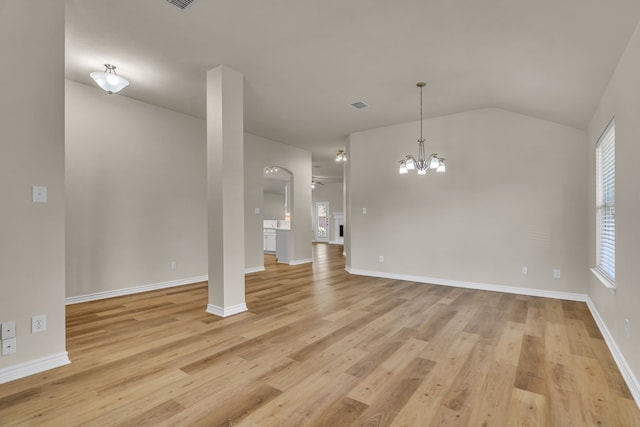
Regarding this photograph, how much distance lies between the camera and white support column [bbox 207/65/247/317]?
3.72 meters

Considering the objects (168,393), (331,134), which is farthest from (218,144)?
(331,134)

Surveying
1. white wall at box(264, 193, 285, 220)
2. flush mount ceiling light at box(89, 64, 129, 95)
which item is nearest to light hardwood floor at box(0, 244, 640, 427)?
flush mount ceiling light at box(89, 64, 129, 95)

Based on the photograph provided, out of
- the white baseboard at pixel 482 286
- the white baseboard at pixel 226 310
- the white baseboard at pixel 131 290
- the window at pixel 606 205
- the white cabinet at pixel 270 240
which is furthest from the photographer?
the white cabinet at pixel 270 240

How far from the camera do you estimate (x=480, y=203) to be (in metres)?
5.09

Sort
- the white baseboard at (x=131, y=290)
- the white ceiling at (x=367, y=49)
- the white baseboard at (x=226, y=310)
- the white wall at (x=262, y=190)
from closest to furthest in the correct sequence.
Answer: the white ceiling at (x=367, y=49)
the white baseboard at (x=226, y=310)
the white baseboard at (x=131, y=290)
the white wall at (x=262, y=190)

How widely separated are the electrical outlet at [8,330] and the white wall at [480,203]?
5.14 meters

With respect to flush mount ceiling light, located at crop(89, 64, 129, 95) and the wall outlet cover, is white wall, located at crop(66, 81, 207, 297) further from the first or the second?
the wall outlet cover

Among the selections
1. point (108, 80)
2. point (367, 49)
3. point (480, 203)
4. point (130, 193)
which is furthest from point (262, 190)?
point (480, 203)

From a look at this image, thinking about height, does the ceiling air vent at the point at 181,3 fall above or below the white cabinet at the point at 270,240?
above

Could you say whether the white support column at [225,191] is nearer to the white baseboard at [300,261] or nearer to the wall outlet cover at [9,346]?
the wall outlet cover at [9,346]

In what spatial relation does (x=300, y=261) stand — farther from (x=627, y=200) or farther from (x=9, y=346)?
(x=627, y=200)

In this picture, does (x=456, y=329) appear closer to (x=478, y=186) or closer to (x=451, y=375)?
(x=451, y=375)

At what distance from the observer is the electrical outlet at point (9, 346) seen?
2.21m

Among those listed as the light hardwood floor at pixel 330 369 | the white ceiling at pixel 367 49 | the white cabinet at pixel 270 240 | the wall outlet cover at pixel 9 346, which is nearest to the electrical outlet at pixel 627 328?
the light hardwood floor at pixel 330 369
